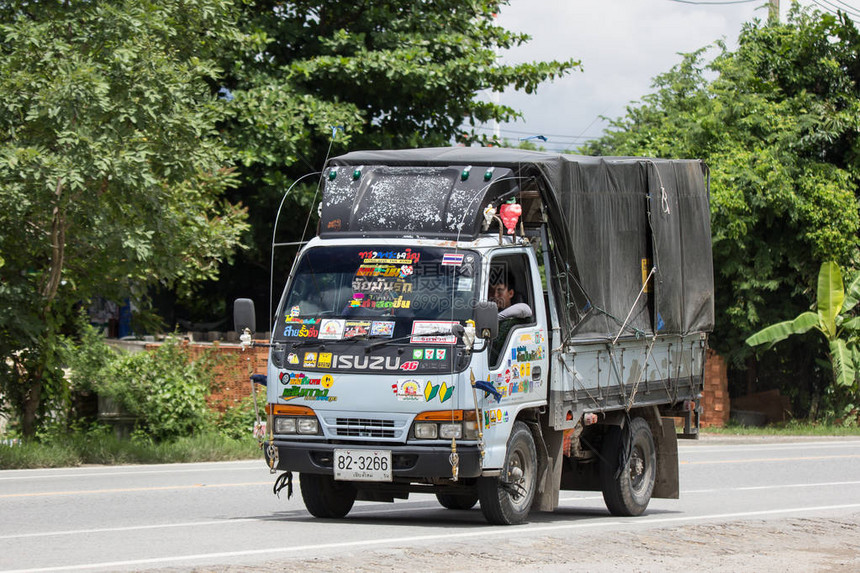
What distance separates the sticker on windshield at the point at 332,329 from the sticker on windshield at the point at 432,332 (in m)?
0.64

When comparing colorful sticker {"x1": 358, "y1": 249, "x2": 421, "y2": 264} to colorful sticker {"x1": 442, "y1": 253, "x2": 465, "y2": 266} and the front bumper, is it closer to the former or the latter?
colorful sticker {"x1": 442, "y1": 253, "x2": 465, "y2": 266}

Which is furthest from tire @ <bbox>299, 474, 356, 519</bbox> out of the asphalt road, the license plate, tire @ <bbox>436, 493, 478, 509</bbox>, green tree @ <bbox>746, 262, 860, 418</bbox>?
green tree @ <bbox>746, 262, 860, 418</bbox>

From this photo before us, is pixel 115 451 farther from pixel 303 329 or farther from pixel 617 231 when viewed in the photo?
pixel 617 231

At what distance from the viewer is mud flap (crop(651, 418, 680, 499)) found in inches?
553

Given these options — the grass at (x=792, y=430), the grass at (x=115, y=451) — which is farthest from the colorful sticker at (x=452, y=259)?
the grass at (x=792, y=430)

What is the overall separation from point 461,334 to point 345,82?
15.6 meters

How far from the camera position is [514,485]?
11539mm

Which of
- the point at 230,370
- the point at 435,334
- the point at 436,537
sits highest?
the point at 435,334

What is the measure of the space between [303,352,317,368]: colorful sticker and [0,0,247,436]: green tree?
6.52 m

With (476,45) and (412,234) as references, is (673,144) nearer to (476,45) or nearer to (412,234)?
(476,45)

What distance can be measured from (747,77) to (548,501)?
20.2 metres

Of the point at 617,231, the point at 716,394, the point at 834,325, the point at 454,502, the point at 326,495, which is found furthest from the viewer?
the point at 716,394

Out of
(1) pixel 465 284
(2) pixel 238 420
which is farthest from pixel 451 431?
(2) pixel 238 420

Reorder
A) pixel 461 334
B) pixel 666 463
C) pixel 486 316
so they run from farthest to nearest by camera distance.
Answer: pixel 666 463
pixel 461 334
pixel 486 316
